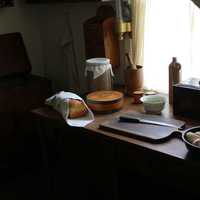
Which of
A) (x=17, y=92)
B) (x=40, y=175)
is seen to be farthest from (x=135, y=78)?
(x=40, y=175)

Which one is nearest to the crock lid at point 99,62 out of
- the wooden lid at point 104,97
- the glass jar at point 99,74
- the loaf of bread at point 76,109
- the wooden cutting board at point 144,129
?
the glass jar at point 99,74

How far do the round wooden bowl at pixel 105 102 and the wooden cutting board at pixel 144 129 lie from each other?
124 millimetres

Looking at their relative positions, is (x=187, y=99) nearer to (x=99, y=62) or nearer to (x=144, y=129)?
(x=144, y=129)

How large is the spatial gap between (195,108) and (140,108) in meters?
0.32

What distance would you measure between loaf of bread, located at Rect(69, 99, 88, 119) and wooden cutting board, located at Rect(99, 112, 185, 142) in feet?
0.57

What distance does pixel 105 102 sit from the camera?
6.20 ft

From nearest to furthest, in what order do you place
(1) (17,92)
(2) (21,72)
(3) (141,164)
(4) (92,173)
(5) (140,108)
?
(3) (141,164), (5) (140,108), (4) (92,173), (1) (17,92), (2) (21,72)

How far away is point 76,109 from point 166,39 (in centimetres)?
67

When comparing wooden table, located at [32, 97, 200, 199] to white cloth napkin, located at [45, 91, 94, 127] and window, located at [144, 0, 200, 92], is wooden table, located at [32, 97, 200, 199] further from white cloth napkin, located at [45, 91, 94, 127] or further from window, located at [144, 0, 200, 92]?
window, located at [144, 0, 200, 92]

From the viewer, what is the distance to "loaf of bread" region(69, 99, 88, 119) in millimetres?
1861

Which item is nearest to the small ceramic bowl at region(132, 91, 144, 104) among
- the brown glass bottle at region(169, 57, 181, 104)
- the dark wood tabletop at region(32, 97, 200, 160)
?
the dark wood tabletop at region(32, 97, 200, 160)

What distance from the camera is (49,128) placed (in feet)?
6.65

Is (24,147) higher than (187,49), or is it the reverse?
(187,49)

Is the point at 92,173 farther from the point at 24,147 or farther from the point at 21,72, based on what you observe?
the point at 21,72
